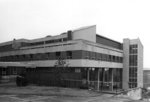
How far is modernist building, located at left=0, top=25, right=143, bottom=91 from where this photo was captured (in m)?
35.7

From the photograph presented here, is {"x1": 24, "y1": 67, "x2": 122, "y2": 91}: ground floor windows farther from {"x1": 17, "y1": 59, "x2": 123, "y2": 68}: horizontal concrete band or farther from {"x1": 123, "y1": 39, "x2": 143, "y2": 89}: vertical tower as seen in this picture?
{"x1": 123, "y1": 39, "x2": 143, "y2": 89}: vertical tower

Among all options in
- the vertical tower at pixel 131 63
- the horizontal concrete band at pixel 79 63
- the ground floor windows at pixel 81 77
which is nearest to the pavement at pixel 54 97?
the ground floor windows at pixel 81 77

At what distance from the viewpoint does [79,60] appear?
34969 mm

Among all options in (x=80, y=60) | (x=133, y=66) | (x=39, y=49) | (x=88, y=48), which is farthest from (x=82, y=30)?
(x=133, y=66)

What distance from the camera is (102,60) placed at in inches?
1623

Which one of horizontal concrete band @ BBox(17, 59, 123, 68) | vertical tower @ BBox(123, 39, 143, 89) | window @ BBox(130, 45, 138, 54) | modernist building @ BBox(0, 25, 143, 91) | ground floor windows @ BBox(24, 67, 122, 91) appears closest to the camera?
horizontal concrete band @ BBox(17, 59, 123, 68)

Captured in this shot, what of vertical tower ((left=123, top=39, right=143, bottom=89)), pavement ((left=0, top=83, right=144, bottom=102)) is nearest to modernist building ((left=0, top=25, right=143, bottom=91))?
vertical tower ((left=123, top=39, right=143, bottom=89))

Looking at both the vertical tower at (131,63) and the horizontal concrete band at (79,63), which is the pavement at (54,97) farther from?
the vertical tower at (131,63)

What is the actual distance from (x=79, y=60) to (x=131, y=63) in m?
22.1

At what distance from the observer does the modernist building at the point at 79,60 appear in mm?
35656

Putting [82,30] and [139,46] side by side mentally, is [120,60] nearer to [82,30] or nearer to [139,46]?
[139,46]

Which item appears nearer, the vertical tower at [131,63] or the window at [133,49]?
the vertical tower at [131,63]

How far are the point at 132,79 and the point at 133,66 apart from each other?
12.0 ft

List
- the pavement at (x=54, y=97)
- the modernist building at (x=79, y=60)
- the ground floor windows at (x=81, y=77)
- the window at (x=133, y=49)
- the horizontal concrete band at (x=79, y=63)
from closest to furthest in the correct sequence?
the pavement at (x=54, y=97) < the horizontal concrete band at (x=79, y=63) < the ground floor windows at (x=81, y=77) < the modernist building at (x=79, y=60) < the window at (x=133, y=49)
